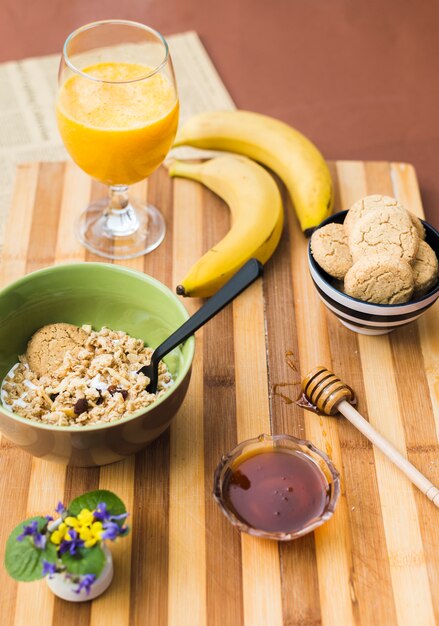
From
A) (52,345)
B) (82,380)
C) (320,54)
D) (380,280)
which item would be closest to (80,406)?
(82,380)

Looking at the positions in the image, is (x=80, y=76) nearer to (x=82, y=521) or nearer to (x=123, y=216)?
(x=123, y=216)

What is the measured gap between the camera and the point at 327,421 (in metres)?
1.44

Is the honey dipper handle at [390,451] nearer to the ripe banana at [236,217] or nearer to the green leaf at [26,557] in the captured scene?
the ripe banana at [236,217]

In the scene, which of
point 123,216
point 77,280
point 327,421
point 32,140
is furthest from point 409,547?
point 32,140

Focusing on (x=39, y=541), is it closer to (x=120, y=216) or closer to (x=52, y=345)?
(x=52, y=345)

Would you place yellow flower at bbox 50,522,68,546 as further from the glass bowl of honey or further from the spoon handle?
the spoon handle

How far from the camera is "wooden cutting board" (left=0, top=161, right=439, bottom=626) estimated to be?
1.21 m

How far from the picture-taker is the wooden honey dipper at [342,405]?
4.39ft

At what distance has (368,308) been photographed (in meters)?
1.45

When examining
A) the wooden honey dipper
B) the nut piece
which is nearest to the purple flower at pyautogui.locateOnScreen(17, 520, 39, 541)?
the nut piece

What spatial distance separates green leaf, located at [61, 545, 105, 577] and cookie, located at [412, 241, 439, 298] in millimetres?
752

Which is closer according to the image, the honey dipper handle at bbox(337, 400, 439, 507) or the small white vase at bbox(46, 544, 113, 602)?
the small white vase at bbox(46, 544, 113, 602)

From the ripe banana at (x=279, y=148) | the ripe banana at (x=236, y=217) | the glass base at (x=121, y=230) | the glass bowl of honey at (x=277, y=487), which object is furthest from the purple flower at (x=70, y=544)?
the ripe banana at (x=279, y=148)

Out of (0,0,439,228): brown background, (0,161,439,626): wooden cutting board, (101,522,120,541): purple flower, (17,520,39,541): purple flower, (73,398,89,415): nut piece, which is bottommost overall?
(0,0,439,228): brown background
